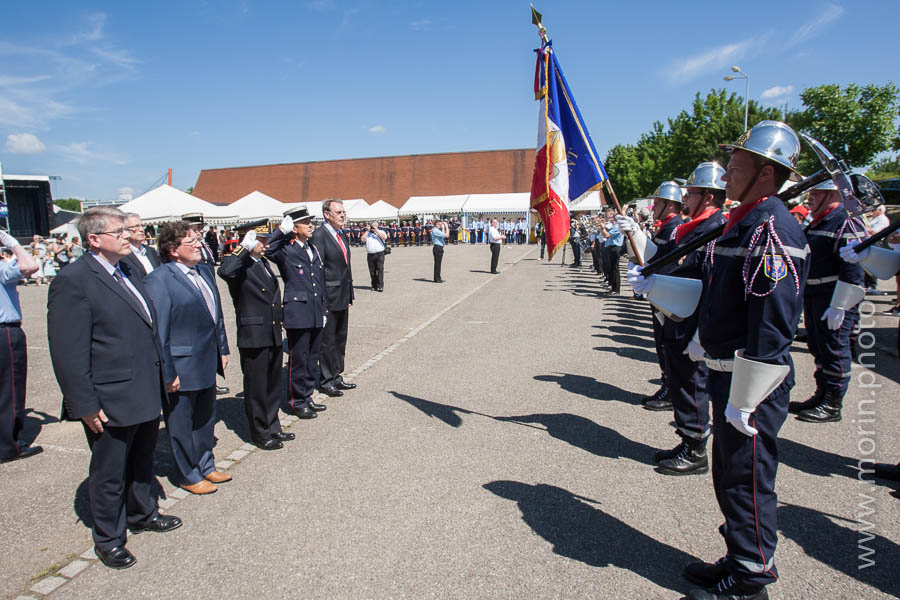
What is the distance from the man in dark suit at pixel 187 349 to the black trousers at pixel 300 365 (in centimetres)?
126

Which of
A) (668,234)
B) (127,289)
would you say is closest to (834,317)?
(668,234)

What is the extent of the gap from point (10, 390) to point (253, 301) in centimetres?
223

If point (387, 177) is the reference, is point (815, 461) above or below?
below

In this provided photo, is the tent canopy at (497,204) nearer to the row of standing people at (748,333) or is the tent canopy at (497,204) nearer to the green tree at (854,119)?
the green tree at (854,119)

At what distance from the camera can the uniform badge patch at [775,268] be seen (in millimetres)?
2342

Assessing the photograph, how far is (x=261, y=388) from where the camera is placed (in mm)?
4574

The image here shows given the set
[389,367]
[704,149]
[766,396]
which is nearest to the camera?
[766,396]

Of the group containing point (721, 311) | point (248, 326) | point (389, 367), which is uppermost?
point (721, 311)

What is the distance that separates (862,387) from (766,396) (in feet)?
15.3

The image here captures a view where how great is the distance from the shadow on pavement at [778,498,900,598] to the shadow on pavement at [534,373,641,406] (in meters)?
2.37

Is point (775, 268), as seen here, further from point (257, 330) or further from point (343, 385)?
point (343, 385)

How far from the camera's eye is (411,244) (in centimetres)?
4375

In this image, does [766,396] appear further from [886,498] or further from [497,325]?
[497,325]

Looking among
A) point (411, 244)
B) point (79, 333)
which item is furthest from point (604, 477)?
point (411, 244)
